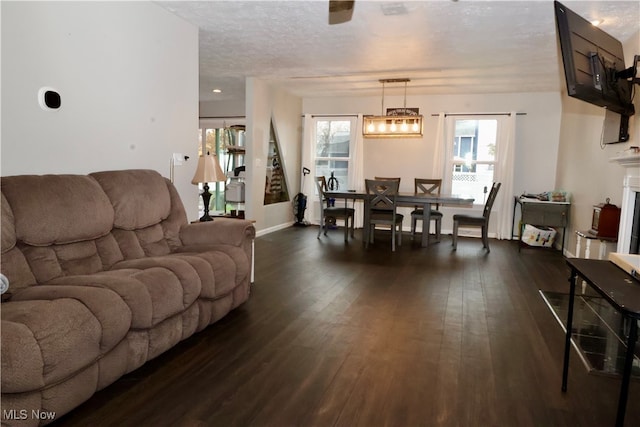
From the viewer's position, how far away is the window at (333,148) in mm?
7621

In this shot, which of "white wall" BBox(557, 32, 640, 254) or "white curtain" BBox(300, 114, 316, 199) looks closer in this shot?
"white wall" BBox(557, 32, 640, 254)

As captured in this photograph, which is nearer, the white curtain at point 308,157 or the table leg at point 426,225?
the table leg at point 426,225

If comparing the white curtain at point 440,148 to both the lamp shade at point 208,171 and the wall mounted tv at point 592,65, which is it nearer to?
the wall mounted tv at point 592,65

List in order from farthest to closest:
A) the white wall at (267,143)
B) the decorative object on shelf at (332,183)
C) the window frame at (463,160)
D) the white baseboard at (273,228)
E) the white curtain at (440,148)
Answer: the decorative object on shelf at (332,183)
the white curtain at (440,148)
the window frame at (463,160)
the white baseboard at (273,228)
the white wall at (267,143)

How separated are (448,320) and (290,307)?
1.19 meters

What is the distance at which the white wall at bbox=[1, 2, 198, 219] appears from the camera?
240 centimetres

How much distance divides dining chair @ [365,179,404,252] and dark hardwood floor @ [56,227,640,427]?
1765 mm

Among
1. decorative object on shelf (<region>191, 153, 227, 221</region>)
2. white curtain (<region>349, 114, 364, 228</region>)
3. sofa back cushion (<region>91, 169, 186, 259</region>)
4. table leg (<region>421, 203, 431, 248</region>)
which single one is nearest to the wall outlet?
decorative object on shelf (<region>191, 153, 227, 221</region>)

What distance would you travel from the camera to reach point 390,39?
13.4 ft

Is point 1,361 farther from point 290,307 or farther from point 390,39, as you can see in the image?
point 390,39

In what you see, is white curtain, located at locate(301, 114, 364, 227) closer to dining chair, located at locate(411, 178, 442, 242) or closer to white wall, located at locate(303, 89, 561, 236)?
white wall, located at locate(303, 89, 561, 236)

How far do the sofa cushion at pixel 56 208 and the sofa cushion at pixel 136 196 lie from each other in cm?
11

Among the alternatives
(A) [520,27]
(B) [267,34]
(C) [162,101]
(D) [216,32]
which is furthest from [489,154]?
(C) [162,101]

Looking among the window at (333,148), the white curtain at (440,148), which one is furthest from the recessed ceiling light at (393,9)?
the window at (333,148)
